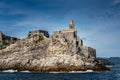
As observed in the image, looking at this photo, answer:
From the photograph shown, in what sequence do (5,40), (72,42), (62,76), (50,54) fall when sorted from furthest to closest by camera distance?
(5,40), (72,42), (50,54), (62,76)

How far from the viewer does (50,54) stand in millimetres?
126375

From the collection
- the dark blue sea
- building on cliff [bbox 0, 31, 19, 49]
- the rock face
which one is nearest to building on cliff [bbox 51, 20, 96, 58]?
the rock face

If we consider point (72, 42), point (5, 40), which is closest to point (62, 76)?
point (72, 42)

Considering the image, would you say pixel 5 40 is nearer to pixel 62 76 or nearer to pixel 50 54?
pixel 50 54

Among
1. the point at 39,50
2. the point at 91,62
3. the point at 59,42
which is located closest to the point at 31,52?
the point at 39,50

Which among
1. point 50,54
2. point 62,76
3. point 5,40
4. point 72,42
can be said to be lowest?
point 62,76

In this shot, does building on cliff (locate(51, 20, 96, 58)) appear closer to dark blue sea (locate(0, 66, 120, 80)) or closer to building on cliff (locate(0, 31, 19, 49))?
dark blue sea (locate(0, 66, 120, 80))

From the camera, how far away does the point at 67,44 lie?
128 m

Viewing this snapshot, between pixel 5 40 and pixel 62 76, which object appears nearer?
pixel 62 76

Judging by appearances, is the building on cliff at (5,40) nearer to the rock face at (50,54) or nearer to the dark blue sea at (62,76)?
the rock face at (50,54)

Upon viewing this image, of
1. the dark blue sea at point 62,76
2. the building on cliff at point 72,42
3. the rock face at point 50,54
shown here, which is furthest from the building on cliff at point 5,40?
the dark blue sea at point 62,76

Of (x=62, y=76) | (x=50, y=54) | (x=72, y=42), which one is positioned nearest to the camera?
(x=62, y=76)

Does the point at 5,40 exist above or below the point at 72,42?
above

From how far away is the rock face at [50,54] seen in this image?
118 m
